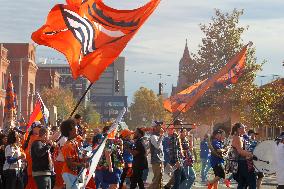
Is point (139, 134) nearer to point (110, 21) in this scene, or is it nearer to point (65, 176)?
point (110, 21)

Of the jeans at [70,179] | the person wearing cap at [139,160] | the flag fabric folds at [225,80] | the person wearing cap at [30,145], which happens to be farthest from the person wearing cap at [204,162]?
the jeans at [70,179]

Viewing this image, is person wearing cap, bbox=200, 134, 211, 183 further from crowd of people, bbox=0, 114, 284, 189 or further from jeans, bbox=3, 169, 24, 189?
jeans, bbox=3, 169, 24, 189

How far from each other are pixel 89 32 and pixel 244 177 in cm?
434

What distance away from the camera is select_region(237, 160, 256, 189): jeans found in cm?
1534

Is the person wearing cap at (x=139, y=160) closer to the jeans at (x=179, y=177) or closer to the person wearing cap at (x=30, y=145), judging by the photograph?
the jeans at (x=179, y=177)

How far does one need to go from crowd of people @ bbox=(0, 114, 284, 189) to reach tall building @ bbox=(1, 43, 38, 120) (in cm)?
7472

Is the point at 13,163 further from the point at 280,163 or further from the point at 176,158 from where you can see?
the point at 280,163

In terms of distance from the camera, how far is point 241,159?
50.7ft

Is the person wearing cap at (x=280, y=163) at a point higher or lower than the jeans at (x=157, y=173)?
higher

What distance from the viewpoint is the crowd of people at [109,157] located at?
11242mm

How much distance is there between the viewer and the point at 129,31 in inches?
565

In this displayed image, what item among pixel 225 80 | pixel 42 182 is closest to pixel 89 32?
pixel 42 182

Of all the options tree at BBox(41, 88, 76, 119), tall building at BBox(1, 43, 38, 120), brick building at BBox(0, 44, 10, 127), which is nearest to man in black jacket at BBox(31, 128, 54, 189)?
brick building at BBox(0, 44, 10, 127)

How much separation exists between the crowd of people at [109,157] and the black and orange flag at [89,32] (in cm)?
120
